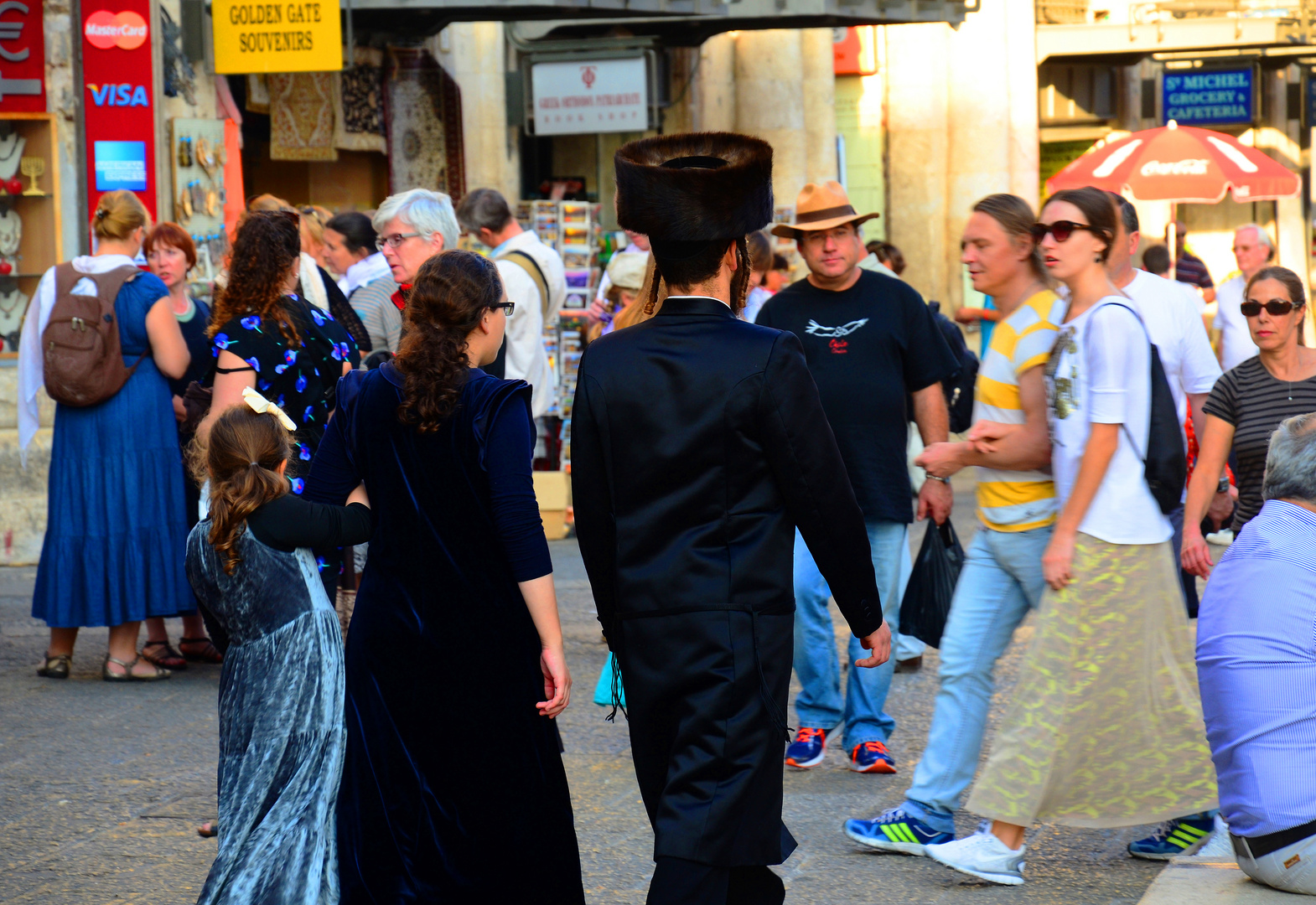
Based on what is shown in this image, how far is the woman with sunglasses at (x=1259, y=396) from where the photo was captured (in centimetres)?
558

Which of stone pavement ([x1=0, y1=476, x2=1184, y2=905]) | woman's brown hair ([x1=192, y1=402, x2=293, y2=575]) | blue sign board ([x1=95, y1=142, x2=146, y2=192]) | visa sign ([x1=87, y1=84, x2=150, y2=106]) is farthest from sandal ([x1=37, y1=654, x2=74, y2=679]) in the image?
visa sign ([x1=87, y1=84, x2=150, y2=106])

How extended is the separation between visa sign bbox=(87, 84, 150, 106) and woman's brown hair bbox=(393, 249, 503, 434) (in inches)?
284

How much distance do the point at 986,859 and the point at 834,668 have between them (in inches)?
53.2

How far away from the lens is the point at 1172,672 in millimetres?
4277

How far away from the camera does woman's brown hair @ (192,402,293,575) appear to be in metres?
3.79

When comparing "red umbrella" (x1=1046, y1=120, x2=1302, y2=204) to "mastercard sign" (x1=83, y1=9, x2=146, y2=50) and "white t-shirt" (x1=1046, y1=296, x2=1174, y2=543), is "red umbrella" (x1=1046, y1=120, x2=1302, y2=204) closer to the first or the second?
"mastercard sign" (x1=83, y1=9, x2=146, y2=50)

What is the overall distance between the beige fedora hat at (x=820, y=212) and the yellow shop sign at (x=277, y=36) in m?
5.83

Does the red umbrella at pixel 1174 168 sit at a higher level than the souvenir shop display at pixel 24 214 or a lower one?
higher

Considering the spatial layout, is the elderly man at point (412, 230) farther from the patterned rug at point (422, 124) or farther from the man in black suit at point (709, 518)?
the patterned rug at point (422, 124)

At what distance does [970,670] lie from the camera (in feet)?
14.9

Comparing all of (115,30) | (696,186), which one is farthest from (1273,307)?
(115,30)

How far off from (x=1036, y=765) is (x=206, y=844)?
2.50 m

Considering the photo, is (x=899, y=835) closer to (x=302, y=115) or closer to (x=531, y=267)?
(x=531, y=267)


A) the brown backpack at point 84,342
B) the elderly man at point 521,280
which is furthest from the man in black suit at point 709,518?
the brown backpack at point 84,342
